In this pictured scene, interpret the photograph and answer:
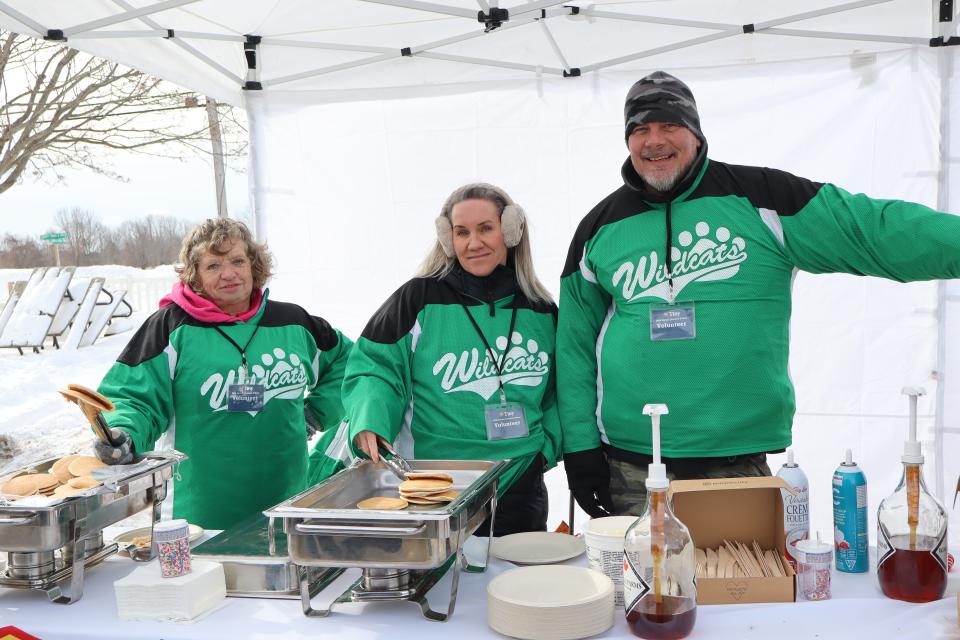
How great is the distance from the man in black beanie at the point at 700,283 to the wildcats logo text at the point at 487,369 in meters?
0.18

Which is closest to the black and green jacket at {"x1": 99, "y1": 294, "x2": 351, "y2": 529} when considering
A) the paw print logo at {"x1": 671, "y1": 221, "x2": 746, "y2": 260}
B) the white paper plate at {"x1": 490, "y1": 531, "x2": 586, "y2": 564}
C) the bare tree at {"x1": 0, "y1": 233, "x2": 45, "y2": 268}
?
the white paper plate at {"x1": 490, "y1": 531, "x2": 586, "y2": 564}

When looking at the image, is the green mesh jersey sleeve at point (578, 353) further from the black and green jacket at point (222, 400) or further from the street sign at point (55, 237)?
the street sign at point (55, 237)

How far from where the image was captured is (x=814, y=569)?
4.72 ft

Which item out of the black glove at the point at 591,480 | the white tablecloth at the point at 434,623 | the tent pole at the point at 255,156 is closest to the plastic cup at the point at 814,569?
the white tablecloth at the point at 434,623

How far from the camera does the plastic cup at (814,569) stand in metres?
1.43

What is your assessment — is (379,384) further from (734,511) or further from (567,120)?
(567,120)

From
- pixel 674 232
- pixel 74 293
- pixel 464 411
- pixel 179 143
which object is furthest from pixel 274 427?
pixel 74 293

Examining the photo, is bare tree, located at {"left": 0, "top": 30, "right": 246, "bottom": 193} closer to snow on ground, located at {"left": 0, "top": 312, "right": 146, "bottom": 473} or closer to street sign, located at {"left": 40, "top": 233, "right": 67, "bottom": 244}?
snow on ground, located at {"left": 0, "top": 312, "right": 146, "bottom": 473}

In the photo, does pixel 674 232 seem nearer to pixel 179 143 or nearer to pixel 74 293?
pixel 179 143

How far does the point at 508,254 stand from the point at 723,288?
0.64m

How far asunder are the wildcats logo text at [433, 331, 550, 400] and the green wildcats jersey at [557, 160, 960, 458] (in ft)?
0.75

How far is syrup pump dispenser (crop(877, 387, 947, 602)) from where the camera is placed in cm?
140

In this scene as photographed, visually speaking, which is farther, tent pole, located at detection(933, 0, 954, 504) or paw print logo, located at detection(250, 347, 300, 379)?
tent pole, located at detection(933, 0, 954, 504)

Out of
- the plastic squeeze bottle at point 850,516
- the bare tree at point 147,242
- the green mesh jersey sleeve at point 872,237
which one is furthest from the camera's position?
the bare tree at point 147,242
